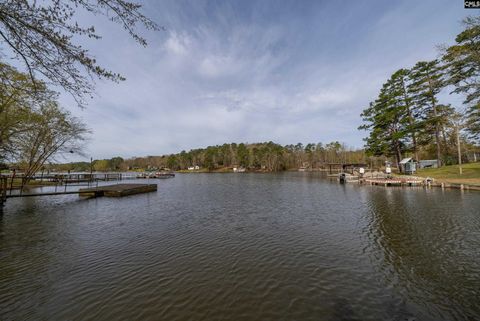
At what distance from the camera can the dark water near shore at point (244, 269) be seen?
14.4 feet

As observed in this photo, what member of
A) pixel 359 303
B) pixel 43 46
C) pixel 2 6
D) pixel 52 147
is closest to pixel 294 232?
pixel 359 303

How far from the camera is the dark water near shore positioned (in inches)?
173

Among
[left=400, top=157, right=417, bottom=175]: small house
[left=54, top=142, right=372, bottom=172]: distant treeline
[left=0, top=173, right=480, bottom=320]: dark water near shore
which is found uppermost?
[left=54, top=142, right=372, bottom=172]: distant treeline

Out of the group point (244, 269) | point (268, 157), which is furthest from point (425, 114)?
point (268, 157)

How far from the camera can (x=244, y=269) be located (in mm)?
6332

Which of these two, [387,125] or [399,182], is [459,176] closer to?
[399,182]

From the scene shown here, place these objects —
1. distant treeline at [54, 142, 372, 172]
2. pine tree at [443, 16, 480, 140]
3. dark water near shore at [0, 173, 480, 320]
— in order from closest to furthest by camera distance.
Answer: dark water near shore at [0, 173, 480, 320] → pine tree at [443, 16, 480, 140] → distant treeline at [54, 142, 372, 172]

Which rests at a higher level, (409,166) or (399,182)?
(409,166)

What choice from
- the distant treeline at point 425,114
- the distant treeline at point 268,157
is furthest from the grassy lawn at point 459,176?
the distant treeline at point 268,157

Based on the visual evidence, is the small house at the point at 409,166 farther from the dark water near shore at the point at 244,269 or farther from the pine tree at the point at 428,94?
the dark water near shore at the point at 244,269

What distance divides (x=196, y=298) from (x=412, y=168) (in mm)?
44894

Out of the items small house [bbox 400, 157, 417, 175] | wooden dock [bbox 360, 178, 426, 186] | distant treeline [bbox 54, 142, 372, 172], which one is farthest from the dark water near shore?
distant treeline [bbox 54, 142, 372, 172]

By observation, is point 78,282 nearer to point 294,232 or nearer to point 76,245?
point 76,245

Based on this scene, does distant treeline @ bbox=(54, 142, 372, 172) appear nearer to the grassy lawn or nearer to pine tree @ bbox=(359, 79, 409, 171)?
pine tree @ bbox=(359, 79, 409, 171)
